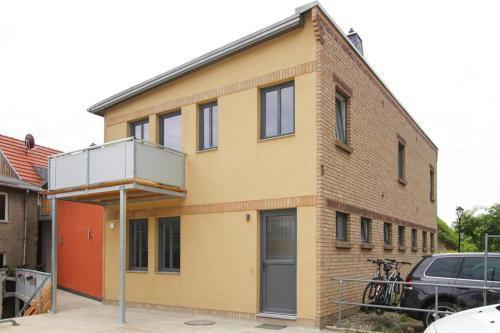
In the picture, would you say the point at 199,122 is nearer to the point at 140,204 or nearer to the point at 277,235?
the point at 140,204

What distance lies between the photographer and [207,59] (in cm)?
1215

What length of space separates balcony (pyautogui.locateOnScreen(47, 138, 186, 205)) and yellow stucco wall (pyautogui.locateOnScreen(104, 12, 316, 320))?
57 cm

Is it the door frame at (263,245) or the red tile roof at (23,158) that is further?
the red tile roof at (23,158)

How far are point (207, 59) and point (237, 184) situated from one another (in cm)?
318

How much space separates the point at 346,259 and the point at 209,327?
3.39m

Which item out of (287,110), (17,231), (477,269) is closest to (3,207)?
(17,231)

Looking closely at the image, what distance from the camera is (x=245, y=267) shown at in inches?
436

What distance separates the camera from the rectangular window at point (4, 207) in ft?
65.3

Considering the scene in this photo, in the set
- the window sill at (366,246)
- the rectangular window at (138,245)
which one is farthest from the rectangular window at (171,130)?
the window sill at (366,246)

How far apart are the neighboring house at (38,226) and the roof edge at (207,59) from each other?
12.2ft

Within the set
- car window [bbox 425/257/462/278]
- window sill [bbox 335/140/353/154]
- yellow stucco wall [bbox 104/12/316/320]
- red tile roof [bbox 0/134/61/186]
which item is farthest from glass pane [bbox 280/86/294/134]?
red tile roof [bbox 0/134/61/186]

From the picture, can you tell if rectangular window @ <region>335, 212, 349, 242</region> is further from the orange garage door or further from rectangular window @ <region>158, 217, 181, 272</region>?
the orange garage door

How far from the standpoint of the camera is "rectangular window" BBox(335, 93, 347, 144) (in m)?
11.6

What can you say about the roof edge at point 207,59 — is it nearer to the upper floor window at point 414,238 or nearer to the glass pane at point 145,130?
the glass pane at point 145,130
